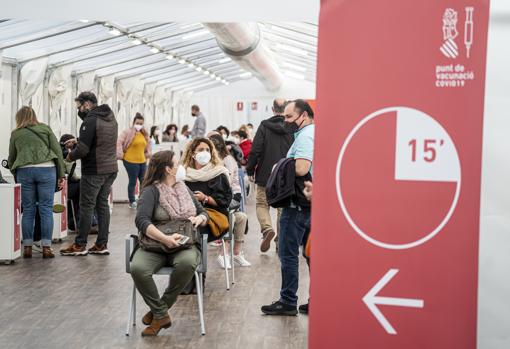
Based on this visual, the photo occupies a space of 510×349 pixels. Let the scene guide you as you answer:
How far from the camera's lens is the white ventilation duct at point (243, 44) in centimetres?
1057

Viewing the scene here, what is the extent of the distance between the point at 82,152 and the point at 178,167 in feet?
8.38

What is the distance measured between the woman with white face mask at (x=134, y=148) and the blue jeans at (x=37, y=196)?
13.7 feet

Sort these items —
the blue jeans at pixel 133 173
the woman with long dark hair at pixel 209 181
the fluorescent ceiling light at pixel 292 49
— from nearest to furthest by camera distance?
the woman with long dark hair at pixel 209 181, the blue jeans at pixel 133 173, the fluorescent ceiling light at pixel 292 49

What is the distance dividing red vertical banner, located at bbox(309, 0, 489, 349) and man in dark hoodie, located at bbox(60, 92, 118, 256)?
211 inches

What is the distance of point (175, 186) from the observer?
5102mm

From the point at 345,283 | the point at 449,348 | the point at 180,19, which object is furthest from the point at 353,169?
the point at 180,19

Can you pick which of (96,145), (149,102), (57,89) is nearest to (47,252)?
(96,145)

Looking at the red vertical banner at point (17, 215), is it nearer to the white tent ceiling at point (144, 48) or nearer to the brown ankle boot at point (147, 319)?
the white tent ceiling at point (144, 48)

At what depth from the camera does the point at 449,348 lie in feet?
7.64

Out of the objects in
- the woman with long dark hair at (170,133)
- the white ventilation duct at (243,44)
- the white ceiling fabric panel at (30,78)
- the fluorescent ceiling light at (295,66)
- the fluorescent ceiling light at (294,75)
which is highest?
the fluorescent ceiling light at (295,66)

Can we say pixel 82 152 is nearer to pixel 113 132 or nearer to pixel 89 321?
pixel 113 132

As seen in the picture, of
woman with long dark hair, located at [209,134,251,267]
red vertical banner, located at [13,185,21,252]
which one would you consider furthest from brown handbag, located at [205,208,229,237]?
red vertical banner, located at [13,185,21,252]

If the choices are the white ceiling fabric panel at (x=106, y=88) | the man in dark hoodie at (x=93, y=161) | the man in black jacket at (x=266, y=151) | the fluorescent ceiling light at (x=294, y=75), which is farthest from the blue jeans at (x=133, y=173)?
the fluorescent ceiling light at (x=294, y=75)

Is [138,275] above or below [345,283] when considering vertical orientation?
below
